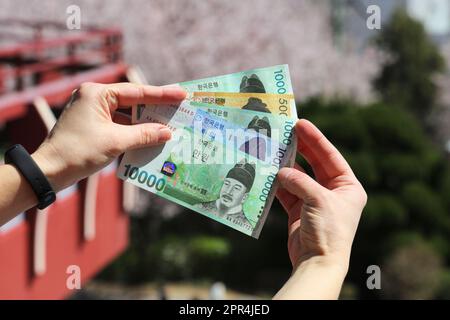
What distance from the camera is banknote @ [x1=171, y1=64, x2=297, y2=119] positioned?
59.1 inches

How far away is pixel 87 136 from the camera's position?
1396mm

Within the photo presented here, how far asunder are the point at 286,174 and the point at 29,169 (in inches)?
19.0

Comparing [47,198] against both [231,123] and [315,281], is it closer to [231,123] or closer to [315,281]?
[231,123]

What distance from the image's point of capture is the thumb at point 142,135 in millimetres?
1428

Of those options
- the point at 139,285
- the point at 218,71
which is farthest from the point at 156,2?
the point at 139,285

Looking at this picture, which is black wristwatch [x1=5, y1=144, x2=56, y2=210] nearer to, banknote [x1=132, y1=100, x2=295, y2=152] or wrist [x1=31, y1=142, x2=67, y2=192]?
wrist [x1=31, y1=142, x2=67, y2=192]

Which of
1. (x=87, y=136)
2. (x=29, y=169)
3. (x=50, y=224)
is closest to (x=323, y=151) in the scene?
(x=87, y=136)

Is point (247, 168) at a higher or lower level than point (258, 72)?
lower

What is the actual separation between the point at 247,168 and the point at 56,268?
4115 mm

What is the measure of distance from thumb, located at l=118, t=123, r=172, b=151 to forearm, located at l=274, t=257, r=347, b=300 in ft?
1.36

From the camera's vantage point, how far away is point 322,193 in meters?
1.28

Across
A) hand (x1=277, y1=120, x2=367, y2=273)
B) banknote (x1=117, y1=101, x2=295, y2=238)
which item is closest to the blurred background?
banknote (x1=117, y1=101, x2=295, y2=238)
